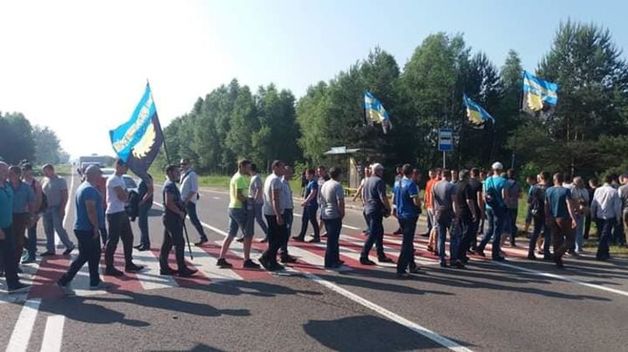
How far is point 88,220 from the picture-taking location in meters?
7.80

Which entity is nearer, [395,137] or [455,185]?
[455,185]

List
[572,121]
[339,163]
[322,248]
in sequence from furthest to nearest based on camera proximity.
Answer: [339,163], [572,121], [322,248]

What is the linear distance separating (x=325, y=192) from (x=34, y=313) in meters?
4.90

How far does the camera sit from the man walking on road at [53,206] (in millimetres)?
10938

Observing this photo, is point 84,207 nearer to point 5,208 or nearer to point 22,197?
point 5,208

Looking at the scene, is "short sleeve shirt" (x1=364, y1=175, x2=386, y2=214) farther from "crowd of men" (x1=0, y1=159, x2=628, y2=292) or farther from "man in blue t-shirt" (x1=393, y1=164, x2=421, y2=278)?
"man in blue t-shirt" (x1=393, y1=164, x2=421, y2=278)

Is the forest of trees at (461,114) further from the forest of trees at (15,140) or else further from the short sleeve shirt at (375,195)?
the forest of trees at (15,140)

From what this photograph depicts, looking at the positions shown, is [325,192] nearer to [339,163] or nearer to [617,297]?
[617,297]

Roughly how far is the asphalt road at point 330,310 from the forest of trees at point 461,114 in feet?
76.8

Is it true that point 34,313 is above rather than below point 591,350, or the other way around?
below

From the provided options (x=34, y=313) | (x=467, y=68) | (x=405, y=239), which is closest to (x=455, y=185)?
(x=405, y=239)

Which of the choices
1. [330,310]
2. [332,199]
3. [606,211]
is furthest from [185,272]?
[606,211]

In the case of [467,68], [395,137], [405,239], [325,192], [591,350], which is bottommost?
[591,350]

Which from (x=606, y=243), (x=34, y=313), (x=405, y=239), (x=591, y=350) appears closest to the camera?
(x=591, y=350)
